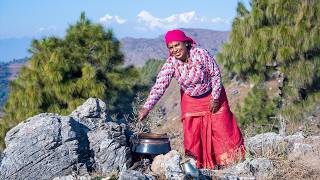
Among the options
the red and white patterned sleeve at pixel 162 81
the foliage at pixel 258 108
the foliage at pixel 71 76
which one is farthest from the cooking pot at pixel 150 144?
the foliage at pixel 258 108

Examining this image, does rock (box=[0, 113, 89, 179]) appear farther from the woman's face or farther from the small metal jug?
the woman's face

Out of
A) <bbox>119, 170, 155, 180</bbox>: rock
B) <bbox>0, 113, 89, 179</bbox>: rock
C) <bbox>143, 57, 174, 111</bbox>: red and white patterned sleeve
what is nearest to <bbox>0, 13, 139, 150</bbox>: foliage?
<bbox>143, 57, 174, 111</bbox>: red and white patterned sleeve

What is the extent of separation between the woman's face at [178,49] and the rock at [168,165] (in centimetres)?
104

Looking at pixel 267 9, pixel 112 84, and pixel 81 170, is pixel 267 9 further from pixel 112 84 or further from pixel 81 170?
pixel 81 170

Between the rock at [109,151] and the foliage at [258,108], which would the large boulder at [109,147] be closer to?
the rock at [109,151]

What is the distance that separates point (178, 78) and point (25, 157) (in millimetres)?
1784

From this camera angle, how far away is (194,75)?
15.6 ft

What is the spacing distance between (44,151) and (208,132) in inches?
72.6

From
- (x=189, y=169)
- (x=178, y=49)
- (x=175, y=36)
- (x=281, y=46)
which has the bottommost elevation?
(x=189, y=169)

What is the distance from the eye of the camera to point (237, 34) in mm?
12664

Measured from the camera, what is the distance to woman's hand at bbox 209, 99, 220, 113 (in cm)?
490

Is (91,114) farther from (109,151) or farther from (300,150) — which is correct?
(300,150)

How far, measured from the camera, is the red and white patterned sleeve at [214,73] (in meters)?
4.79

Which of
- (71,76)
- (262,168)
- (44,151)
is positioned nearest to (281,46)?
(71,76)
